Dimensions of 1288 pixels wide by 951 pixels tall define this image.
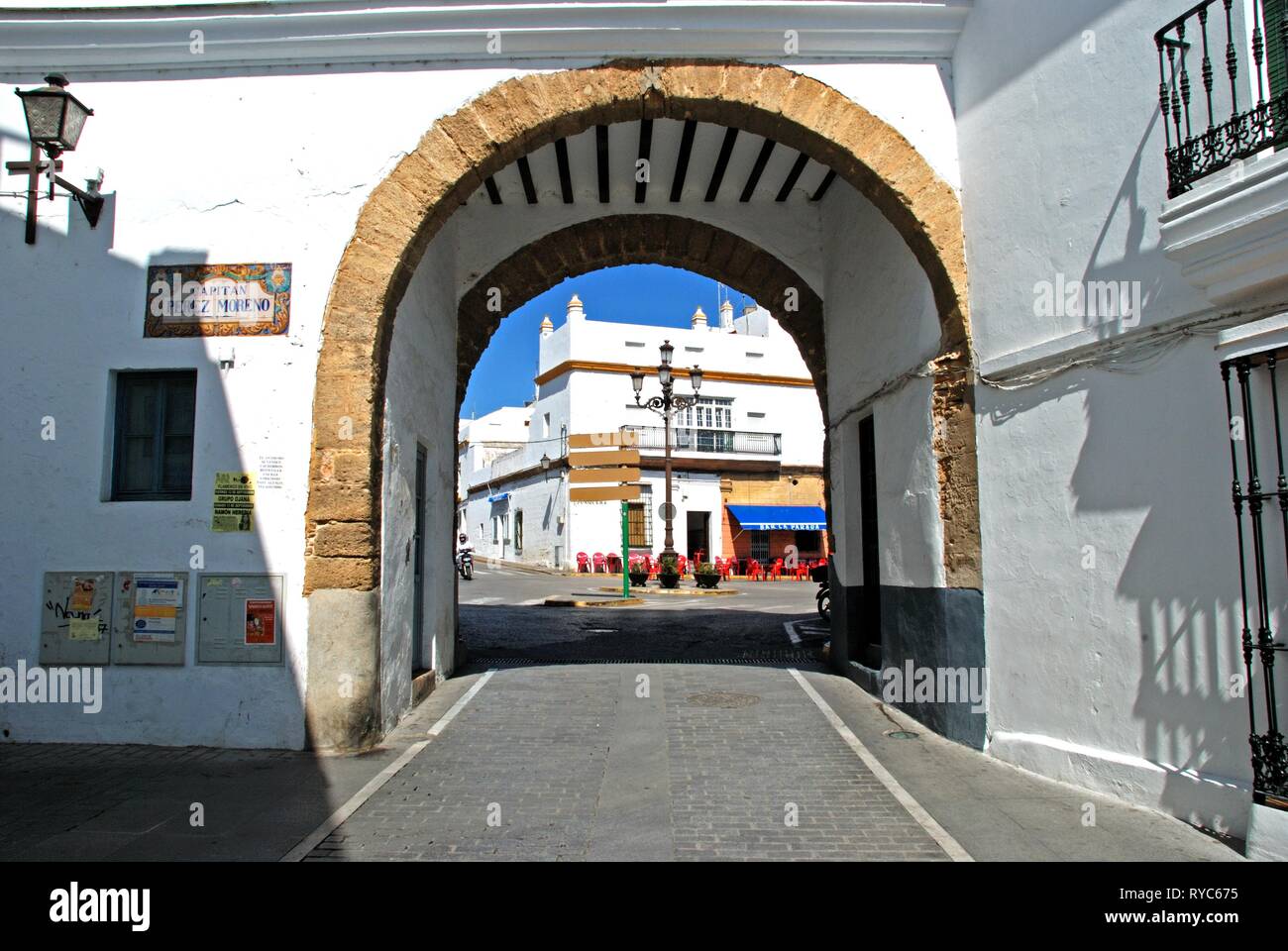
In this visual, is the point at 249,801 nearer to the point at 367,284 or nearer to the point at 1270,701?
the point at 367,284

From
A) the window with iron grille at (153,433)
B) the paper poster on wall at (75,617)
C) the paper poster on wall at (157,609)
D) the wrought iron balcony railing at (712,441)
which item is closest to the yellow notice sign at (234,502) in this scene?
the window with iron grille at (153,433)

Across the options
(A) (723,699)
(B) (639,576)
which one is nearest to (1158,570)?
Result: (A) (723,699)

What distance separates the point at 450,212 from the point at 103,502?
2959mm

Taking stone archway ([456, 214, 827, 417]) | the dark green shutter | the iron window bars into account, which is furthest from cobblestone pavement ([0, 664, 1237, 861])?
stone archway ([456, 214, 827, 417])

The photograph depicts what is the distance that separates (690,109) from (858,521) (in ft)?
13.1

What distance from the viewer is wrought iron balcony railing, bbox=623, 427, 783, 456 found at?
29.5 meters

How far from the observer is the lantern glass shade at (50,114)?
5.50m

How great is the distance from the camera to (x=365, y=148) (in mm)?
5926

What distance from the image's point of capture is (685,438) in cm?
3005

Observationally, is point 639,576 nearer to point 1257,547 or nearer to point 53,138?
point 53,138

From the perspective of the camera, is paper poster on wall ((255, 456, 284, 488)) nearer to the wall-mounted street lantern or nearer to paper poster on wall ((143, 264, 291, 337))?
paper poster on wall ((143, 264, 291, 337))

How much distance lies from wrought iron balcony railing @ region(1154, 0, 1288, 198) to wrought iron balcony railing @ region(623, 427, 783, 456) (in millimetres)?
24881

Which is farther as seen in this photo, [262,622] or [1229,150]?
[262,622]

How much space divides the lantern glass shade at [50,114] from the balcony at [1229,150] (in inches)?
246
